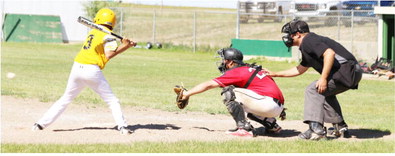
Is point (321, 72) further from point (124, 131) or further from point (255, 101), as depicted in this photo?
point (124, 131)

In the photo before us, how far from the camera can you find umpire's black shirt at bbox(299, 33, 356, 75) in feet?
26.4

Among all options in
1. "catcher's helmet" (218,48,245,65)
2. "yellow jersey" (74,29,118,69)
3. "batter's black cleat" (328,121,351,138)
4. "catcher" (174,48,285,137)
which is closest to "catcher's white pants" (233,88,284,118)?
"catcher" (174,48,285,137)

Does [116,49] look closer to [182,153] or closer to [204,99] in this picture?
[182,153]

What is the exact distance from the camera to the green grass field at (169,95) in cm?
760

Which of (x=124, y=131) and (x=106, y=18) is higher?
(x=106, y=18)

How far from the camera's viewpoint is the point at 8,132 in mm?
8906

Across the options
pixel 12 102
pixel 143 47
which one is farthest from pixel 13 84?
pixel 143 47

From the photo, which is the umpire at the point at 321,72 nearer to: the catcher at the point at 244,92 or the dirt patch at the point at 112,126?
the catcher at the point at 244,92

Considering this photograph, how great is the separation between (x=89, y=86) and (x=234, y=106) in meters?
1.93

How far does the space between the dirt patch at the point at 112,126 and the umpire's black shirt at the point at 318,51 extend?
46.8 inches

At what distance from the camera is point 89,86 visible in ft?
28.6

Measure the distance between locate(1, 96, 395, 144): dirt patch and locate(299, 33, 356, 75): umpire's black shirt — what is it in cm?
119

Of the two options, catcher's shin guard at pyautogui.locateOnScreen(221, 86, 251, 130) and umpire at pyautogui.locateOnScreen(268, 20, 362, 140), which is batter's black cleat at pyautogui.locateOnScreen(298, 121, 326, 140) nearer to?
umpire at pyautogui.locateOnScreen(268, 20, 362, 140)

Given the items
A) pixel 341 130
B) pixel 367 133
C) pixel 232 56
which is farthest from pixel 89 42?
pixel 367 133
